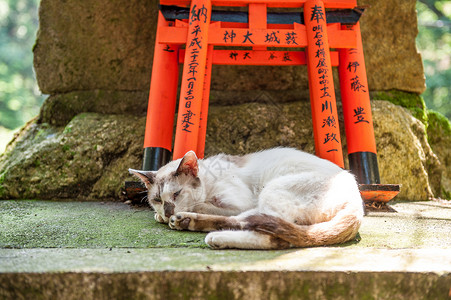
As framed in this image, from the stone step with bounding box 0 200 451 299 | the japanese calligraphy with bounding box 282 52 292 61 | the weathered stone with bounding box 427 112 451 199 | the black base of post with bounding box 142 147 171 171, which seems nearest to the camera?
the stone step with bounding box 0 200 451 299

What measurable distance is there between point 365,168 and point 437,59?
11.3 m

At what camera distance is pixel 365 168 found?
3.05 m

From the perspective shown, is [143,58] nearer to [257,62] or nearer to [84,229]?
[257,62]

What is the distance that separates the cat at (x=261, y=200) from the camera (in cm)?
183

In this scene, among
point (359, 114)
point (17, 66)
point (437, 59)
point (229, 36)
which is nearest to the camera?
point (229, 36)

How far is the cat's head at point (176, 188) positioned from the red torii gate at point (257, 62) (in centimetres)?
38

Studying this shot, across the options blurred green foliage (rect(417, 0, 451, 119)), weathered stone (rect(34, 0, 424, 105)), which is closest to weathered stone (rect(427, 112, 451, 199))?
weathered stone (rect(34, 0, 424, 105))

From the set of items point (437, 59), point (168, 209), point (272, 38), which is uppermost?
point (437, 59)

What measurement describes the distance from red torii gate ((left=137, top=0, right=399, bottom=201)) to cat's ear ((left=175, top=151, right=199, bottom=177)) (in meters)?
0.38

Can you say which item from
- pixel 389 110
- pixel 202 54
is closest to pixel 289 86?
pixel 389 110

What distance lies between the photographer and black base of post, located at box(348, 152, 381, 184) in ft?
9.99

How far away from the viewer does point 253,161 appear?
2900 millimetres

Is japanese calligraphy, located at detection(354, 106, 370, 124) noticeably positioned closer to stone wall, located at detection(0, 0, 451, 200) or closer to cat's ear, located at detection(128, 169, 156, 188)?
stone wall, located at detection(0, 0, 451, 200)

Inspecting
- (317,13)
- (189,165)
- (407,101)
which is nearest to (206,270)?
(189,165)
